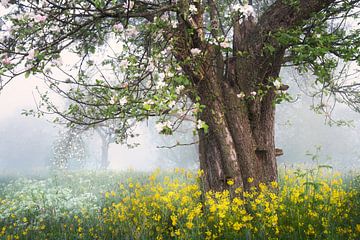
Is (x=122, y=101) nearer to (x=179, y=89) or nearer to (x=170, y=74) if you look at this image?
(x=170, y=74)

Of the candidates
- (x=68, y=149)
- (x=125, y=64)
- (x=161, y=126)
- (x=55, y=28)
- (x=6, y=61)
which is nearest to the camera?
(x=161, y=126)

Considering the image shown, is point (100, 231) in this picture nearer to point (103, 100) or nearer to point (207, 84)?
point (103, 100)

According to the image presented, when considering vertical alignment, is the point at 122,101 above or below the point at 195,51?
below

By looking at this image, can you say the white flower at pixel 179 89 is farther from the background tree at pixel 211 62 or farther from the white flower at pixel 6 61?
the white flower at pixel 6 61

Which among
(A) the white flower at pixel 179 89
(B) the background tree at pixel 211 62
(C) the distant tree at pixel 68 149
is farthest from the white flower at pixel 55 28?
(C) the distant tree at pixel 68 149

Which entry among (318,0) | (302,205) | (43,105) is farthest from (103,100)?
(318,0)

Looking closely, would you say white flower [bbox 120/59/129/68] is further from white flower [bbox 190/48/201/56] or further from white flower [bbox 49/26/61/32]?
white flower [bbox 49/26/61/32]

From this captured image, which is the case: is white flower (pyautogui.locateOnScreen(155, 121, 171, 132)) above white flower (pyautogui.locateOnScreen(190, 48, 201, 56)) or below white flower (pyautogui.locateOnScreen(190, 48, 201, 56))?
below

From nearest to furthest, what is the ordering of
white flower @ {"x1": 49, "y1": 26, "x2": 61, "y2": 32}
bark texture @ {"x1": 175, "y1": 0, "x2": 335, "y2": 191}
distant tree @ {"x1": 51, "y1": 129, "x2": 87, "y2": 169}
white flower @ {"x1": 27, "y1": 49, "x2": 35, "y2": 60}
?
white flower @ {"x1": 27, "y1": 49, "x2": 35, "y2": 60}, white flower @ {"x1": 49, "y1": 26, "x2": 61, "y2": 32}, bark texture @ {"x1": 175, "y1": 0, "x2": 335, "y2": 191}, distant tree @ {"x1": 51, "y1": 129, "x2": 87, "y2": 169}

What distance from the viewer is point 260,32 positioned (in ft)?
21.7

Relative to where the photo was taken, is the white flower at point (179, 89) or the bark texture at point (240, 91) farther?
the bark texture at point (240, 91)

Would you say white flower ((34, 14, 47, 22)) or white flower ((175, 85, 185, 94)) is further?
white flower ((175, 85, 185, 94))

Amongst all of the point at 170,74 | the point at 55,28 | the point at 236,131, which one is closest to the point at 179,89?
the point at 170,74

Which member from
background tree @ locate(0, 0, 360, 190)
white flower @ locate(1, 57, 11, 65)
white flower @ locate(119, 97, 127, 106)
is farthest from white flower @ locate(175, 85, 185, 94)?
white flower @ locate(1, 57, 11, 65)
